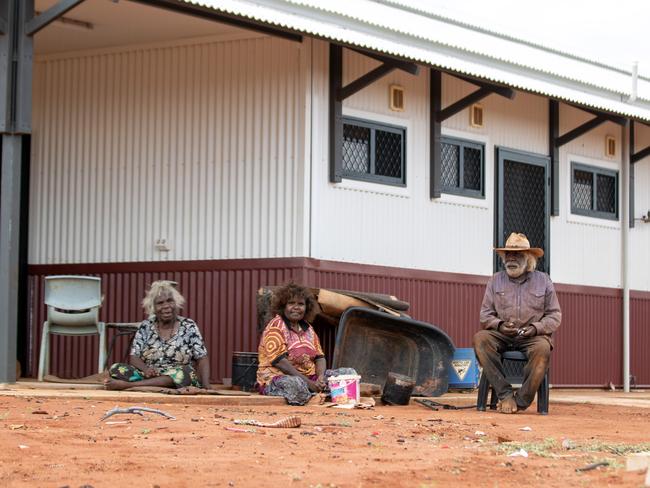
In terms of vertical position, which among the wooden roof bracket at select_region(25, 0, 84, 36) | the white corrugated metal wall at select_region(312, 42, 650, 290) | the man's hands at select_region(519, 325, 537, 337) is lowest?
the man's hands at select_region(519, 325, 537, 337)

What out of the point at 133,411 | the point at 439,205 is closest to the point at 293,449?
the point at 133,411

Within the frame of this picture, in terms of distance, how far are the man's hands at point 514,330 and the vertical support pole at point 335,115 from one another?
2.80 metres

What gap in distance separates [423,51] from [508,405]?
4412mm

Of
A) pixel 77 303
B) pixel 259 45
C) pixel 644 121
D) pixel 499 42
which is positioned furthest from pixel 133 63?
pixel 644 121

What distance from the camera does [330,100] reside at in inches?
553

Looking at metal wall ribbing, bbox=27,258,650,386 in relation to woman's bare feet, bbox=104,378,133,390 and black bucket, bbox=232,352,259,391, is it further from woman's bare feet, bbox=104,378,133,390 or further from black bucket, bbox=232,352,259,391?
woman's bare feet, bbox=104,378,133,390

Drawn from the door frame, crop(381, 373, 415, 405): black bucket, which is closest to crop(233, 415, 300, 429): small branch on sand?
crop(381, 373, 415, 405): black bucket

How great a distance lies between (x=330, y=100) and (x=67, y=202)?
137 inches

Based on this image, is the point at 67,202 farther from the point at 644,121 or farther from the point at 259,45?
the point at 644,121

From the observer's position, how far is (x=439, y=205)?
15.5 m

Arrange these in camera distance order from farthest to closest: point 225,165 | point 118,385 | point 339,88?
1. point 225,165
2. point 339,88
3. point 118,385

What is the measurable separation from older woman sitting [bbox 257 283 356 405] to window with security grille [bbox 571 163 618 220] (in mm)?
6594

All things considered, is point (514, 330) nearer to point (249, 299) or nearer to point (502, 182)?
point (249, 299)

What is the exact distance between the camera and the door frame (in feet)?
54.0
